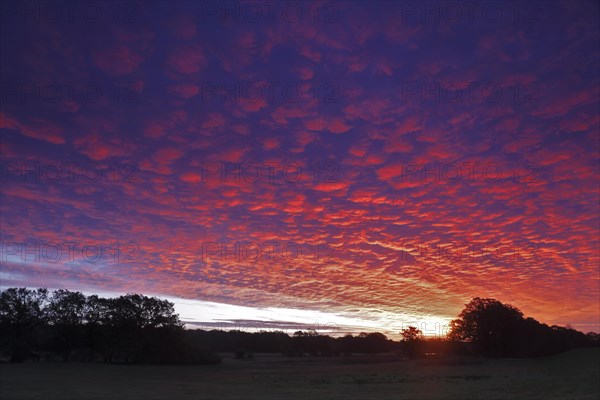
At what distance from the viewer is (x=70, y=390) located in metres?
40.9

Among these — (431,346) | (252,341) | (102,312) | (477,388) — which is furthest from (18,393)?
(252,341)

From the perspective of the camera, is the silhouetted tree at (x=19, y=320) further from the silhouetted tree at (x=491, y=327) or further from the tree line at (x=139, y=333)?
the silhouetted tree at (x=491, y=327)

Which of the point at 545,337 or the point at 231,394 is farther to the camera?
the point at 545,337

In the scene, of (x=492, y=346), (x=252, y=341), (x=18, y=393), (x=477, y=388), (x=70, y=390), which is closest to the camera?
(x=18, y=393)

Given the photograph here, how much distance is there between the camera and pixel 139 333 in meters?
94.5

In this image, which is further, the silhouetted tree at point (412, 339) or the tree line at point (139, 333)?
the silhouetted tree at point (412, 339)

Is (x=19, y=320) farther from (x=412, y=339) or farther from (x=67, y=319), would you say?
(x=412, y=339)

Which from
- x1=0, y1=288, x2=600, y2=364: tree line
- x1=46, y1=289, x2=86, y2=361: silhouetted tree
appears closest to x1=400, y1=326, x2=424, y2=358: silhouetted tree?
x1=0, y1=288, x2=600, y2=364: tree line

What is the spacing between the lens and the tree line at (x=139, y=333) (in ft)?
298

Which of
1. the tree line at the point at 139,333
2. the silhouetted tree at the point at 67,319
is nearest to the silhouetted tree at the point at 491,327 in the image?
the tree line at the point at 139,333

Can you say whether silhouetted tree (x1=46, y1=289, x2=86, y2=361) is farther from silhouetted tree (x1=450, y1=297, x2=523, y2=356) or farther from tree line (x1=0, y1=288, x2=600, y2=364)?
silhouetted tree (x1=450, y1=297, x2=523, y2=356)

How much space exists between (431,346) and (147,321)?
70.5 metres

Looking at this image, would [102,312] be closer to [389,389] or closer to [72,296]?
[72,296]

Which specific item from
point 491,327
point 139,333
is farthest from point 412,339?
point 139,333
